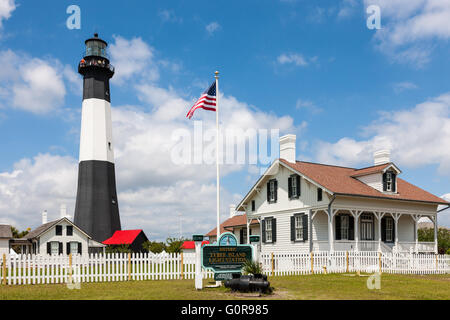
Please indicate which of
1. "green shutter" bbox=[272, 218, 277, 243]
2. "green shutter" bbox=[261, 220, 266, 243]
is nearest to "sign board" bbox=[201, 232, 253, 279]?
"green shutter" bbox=[272, 218, 277, 243]

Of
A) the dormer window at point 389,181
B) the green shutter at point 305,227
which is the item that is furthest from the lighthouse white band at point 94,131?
the dormer window at point 389,181

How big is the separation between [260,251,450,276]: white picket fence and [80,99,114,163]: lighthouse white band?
25.4m

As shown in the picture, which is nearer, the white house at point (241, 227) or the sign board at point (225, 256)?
the sign board at point (225, 256)

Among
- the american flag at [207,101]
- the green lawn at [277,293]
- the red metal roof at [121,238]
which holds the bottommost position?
the red metal roof at [121,238]

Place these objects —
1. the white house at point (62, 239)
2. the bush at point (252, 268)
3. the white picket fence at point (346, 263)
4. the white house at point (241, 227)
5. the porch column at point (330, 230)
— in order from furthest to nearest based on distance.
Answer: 1. the white house at point (62, 239)
2. the white house at point (241, 227)
3. the porch column at point (330, 230)
4. the white picket fence at point (346, 263)
5. the bush at point (252, 268)

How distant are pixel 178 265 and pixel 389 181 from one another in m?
15.8

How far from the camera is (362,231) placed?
95.8ft

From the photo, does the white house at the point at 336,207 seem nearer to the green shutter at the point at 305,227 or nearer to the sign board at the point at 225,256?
the green shutter at the point at 305,227

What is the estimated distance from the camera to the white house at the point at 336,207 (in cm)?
2730

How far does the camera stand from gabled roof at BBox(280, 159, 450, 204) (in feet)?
89.2

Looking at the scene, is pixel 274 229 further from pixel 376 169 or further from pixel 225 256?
pixel 225 256

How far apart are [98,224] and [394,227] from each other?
2727 centimetres
